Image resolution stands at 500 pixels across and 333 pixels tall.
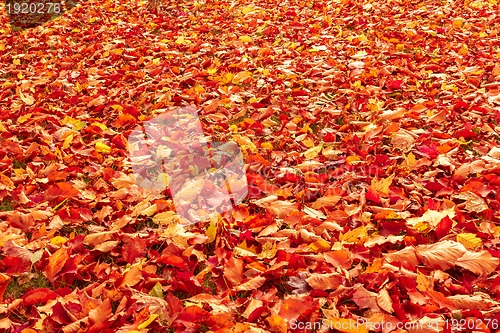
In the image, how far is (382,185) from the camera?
8.29ft

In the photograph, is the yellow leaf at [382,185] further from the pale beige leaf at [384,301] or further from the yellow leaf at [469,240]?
the pale beige leaf at [384,301]

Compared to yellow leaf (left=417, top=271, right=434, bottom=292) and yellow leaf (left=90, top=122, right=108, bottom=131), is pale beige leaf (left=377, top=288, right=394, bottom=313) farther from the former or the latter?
yellow leaf (left=90, top=122, right=108, bottom=131)

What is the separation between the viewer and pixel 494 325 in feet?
5.57

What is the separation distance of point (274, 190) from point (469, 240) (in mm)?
1069

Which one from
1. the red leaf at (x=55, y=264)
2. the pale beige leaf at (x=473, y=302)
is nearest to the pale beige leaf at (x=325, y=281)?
the pale beige leaf at (x=473, y=302)

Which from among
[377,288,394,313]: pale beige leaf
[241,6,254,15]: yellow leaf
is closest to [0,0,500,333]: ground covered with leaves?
[377,288,394,313]: pale beige leaf

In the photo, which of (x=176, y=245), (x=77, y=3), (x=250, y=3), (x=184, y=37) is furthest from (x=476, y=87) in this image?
(x=77, y=3)

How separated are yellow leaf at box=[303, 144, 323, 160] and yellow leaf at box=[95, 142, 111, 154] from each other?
1.39 metres

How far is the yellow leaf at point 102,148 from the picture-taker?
3115 mm

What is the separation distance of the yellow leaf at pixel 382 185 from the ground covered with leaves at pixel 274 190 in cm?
2

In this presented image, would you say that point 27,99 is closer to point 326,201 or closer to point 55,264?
point 55,264

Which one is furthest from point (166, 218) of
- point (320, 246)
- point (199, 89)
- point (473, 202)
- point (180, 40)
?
point (180, 40)


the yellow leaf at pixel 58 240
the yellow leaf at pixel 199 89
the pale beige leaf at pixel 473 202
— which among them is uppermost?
the pale beige leaf at pixel 473 202

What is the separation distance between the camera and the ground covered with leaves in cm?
187
